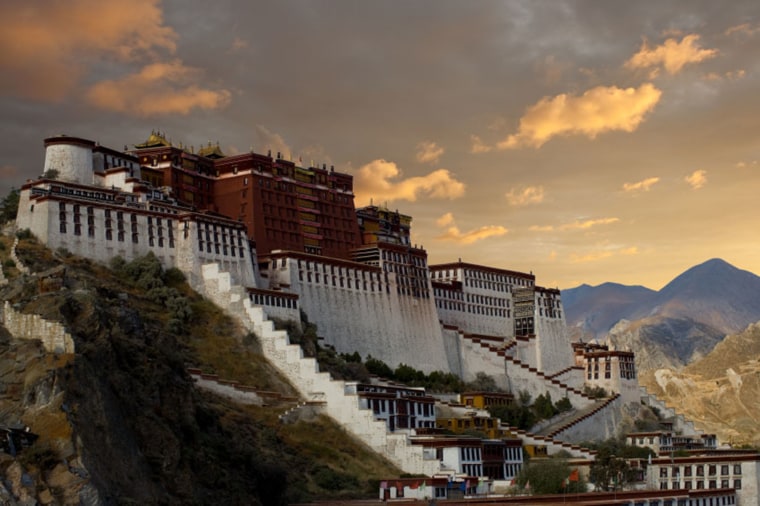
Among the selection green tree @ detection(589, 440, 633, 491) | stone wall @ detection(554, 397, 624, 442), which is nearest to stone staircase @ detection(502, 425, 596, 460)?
stone wall @ detection(554, 397, 624, 442)

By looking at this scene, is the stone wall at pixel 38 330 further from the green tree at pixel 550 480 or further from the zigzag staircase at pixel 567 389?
the zigzag staircase at pixel 567 389

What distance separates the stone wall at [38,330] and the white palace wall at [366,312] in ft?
181

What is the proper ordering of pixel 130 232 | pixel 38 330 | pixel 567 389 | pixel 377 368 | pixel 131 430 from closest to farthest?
pixel 38 330 < pixel 131 430 < pixel 130 232 < pixel 377 368 < pixel 567 389

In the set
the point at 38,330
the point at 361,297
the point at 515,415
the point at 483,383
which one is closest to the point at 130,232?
the point at 361,297

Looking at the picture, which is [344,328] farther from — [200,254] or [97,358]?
[97,358]

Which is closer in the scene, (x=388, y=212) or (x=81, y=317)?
(x=81, y=317)

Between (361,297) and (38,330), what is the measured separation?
6522 centimetres

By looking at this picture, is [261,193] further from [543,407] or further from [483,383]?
[543,407]

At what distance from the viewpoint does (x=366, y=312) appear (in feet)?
416

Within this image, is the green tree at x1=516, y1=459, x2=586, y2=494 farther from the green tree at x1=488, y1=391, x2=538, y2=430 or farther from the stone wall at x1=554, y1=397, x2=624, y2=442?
the stone wall at x1=554, y1=397, x2=624, y2=442

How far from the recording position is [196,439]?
71.9 metres

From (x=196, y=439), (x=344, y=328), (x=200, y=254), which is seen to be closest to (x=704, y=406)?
(x=344, y=328)

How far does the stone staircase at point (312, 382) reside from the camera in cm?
9931

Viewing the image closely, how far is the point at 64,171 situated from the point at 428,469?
42.6 metres
